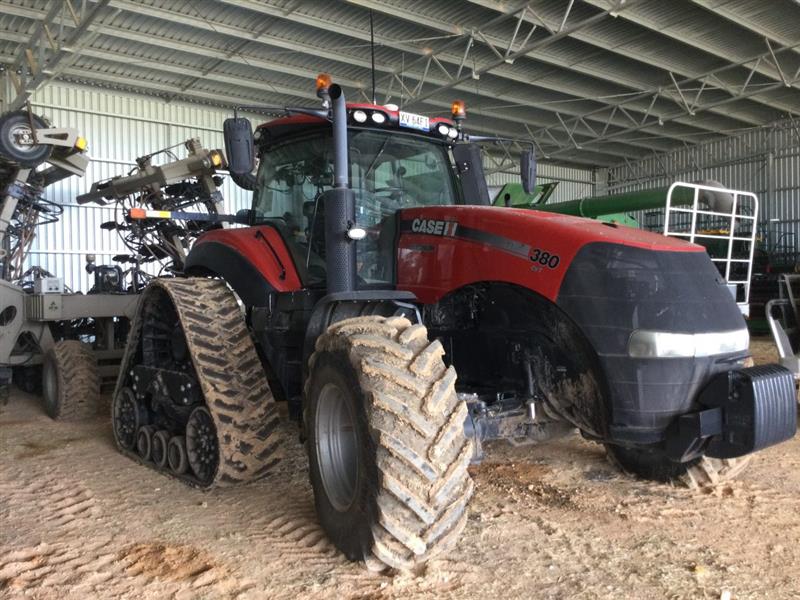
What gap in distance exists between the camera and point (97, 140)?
14953 mm

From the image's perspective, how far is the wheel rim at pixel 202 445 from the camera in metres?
4.37

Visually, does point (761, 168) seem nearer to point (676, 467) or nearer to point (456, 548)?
point (676, 467)

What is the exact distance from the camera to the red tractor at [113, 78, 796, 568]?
10.2 ft

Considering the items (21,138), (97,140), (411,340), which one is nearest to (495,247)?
(411,340)

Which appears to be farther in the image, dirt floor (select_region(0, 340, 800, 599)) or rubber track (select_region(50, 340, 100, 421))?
rubber track (select_region(50, 340, 100, 421))

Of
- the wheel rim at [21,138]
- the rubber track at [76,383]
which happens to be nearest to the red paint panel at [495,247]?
the rubber track at [76,383]

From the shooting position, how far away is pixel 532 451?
545cm

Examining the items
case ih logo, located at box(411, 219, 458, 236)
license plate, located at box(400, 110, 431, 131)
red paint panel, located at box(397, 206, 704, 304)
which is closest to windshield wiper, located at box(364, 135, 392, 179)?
license plate, located at box(400, 110, 431, 131)

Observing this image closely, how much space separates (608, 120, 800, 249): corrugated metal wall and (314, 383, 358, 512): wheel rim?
1927 centimetres

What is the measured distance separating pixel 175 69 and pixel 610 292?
40.5ft

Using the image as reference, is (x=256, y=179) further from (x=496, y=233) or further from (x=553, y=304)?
(x=553, y=304)

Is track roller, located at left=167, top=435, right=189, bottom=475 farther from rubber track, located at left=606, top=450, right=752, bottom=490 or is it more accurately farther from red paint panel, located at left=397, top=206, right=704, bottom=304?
rubber track, located at left=606, top=450, right=752, bottom=490

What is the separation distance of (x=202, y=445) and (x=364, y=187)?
1.92 m

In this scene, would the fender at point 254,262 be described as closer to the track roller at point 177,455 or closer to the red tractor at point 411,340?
the red tractor at point 411,340
